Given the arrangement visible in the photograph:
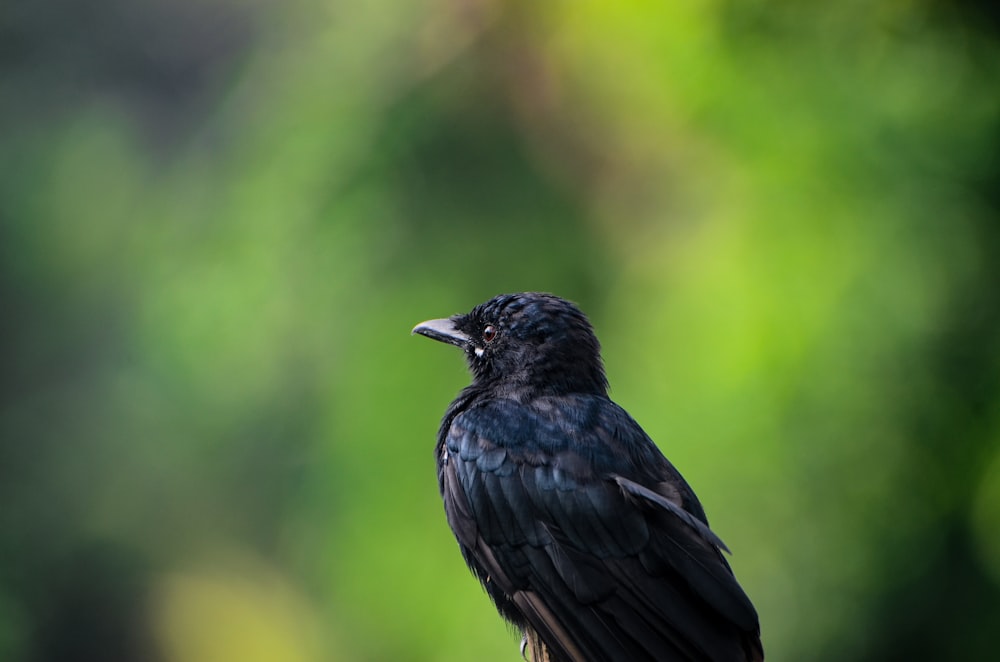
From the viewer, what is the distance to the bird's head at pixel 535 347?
146 inches

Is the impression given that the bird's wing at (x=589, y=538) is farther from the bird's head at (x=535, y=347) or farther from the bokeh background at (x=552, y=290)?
the bokeh background at (x=552, y=290)

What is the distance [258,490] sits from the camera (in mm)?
7461

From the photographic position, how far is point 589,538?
3.22 metres

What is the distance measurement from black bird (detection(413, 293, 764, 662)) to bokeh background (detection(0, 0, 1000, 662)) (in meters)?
2.19

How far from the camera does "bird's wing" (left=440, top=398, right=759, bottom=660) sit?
10.1 feet

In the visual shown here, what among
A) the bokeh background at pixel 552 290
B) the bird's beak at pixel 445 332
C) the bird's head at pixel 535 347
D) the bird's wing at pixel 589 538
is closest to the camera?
the bird's wing at pixel 589 538

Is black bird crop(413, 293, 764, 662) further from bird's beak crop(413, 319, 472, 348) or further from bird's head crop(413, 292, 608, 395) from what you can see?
bird's beak crop(413, 319, 472, 348)

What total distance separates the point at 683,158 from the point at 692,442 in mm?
1654

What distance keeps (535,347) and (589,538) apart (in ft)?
2.59

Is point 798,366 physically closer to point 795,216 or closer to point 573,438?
point 795,216

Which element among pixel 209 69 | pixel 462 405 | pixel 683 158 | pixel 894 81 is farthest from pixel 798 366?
pixel 209 69

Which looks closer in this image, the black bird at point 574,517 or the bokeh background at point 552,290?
the black bird at point 574,517

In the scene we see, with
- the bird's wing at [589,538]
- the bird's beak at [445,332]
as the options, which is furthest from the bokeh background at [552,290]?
the bird's wing at [589,538]

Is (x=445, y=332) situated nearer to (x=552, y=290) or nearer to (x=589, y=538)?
(x=589, y=538)
